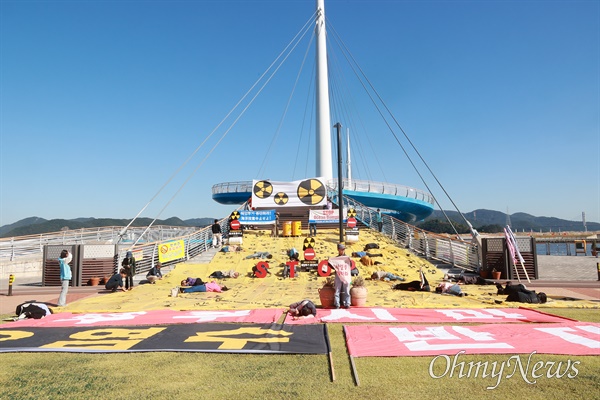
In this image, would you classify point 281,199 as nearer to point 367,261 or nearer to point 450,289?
point 367,261

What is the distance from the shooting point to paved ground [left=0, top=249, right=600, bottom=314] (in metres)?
12.7

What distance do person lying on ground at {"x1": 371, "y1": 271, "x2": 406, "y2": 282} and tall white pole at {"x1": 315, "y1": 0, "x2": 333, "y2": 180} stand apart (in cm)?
2263

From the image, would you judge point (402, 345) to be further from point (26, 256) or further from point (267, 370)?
point (26, 256)

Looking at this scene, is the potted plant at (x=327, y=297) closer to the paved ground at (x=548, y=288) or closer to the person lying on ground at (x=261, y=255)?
the paved ground at (x=548, y=288)

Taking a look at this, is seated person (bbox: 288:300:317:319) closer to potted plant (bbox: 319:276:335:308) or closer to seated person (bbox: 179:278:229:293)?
potted plant (bbox: 319:276:335:308)

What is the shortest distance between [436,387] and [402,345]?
1789 mm

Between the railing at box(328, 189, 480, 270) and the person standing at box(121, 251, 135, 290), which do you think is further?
the railing at box(328, 189, 480, 270)

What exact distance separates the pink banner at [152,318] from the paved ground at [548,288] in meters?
2.71

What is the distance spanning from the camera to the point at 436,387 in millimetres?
4617

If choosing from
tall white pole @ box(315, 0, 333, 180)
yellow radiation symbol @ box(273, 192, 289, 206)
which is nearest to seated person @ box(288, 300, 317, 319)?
yellow radiation symbol @ box(273, 192, 289, 206)

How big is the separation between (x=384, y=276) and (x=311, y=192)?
1631cm

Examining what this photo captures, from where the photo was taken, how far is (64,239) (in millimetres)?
28203

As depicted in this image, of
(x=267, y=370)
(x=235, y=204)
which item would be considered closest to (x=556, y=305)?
(x=267, y=370)

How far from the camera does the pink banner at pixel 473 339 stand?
19.6ft
